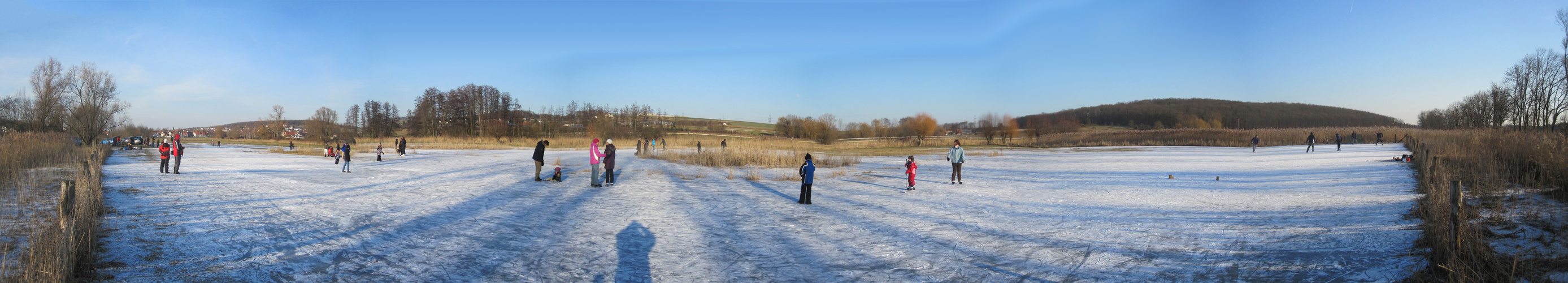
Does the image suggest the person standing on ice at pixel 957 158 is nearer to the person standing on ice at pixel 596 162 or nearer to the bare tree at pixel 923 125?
the person standing on ice at pixel 596 162

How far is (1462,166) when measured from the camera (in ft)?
37.2

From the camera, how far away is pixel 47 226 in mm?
5668

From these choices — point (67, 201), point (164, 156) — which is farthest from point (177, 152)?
point (67, 201)

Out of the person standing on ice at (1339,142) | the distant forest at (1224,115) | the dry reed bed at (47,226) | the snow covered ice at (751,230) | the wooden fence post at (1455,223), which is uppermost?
the distant forest at (1224,115)

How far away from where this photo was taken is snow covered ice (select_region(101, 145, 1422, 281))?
17.1 ft

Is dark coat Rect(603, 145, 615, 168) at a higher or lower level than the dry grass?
higher

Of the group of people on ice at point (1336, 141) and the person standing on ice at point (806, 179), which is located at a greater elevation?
the group of people on ice at point (1336, 141)

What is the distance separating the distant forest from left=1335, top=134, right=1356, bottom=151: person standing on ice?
169 feet

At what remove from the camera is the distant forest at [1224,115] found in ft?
345

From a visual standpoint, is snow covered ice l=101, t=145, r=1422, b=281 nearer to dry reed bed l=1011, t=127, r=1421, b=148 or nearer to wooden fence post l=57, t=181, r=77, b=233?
wooden fence post l=57, t=181, r=77, b=233

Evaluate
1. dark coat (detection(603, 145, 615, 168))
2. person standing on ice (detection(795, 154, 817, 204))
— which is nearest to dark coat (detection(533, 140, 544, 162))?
dark coat (detection(603, 145, 615, 168))

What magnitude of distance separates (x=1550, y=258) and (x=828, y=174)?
12757 millimetres

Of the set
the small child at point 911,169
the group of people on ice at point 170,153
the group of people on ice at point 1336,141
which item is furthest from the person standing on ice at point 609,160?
the group of people on ice at point 1336,141

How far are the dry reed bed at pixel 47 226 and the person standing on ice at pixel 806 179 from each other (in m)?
7.64
